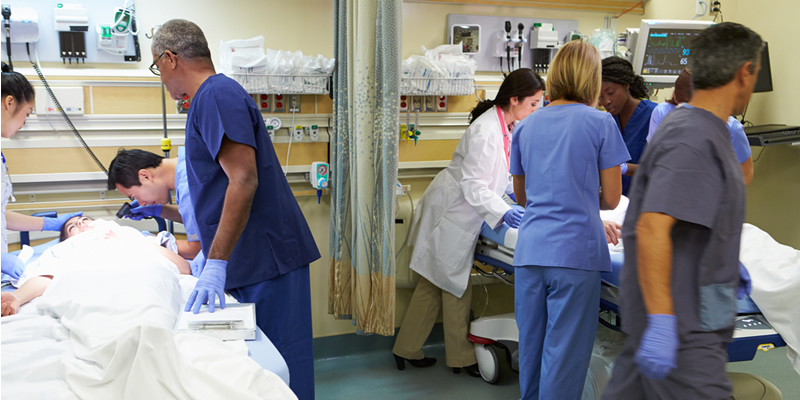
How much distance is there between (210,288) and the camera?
1.58 metres

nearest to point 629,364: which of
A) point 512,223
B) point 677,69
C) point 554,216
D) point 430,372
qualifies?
point 554,216

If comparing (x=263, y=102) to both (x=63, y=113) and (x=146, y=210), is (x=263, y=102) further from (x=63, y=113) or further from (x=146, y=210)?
(x=63, y=113)

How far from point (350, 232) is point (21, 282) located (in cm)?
139

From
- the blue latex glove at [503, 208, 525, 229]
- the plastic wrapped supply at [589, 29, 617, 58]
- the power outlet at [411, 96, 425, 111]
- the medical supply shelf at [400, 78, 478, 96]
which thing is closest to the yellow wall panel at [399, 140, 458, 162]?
the power outlet at [411, 96, 425, 111]

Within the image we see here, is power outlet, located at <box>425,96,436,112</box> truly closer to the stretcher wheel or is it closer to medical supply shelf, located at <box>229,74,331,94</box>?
medical supply shelf, located at <box>229,74,331,94</box>

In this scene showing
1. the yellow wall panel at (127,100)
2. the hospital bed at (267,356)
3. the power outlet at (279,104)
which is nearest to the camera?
the hospital bed at (267,356)

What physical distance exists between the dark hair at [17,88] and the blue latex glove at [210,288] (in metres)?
1.14

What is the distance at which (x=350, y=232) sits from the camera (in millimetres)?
2658

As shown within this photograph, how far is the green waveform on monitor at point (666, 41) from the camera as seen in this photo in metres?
3.08

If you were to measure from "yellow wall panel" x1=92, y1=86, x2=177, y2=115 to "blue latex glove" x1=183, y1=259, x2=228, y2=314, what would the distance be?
4.71 ft

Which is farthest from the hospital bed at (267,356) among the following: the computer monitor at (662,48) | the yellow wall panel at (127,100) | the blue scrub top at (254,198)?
the computer monitor at (662,48)

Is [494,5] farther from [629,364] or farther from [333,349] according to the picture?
[629,364]

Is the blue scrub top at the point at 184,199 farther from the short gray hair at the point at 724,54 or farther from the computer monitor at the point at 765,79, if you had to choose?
the computer monitor at the point at 765,79

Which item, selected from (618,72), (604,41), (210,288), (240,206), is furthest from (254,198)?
(604,41)
